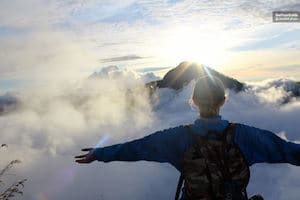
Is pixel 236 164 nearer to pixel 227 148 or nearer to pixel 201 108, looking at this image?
pixel 227 148

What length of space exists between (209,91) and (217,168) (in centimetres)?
86

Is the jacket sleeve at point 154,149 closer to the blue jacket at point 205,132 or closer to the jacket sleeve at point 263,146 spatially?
the blue jacket at point 205,132

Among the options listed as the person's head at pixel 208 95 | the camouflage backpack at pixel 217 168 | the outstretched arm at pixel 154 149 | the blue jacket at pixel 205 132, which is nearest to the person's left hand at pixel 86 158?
the outstretched arm at pixel 154 149

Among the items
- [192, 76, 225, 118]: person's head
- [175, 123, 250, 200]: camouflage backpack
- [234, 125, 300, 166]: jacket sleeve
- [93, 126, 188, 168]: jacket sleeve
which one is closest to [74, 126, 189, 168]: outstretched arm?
[93, 126, 188, 168]: jacket sleeve

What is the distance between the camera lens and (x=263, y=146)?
5324 mm

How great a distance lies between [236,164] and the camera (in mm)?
5281

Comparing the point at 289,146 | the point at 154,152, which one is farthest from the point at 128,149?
the point at 289,146

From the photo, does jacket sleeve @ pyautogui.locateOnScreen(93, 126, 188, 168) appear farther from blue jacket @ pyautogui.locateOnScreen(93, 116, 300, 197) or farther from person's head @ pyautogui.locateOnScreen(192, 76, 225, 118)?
person's head @ pyautogui.locateOnScreen(192, 76, 225, 118)

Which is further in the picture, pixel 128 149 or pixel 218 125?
pixel 128 149

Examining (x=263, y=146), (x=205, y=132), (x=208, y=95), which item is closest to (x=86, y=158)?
(x=205, y=132)

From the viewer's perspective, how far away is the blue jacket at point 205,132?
5.27m

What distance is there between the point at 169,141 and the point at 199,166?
430mm

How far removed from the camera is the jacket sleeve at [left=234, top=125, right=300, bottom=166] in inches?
208

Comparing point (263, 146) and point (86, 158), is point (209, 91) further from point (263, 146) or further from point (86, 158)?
point (86, 158)
